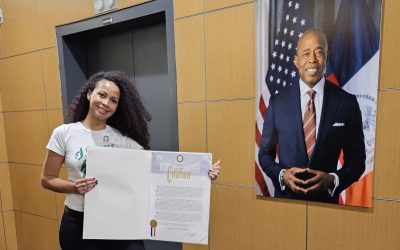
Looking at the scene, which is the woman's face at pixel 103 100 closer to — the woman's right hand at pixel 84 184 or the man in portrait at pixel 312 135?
the woman's right hand at pixel 84 184

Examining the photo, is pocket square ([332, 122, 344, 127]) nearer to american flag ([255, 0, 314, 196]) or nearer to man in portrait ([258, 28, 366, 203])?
man in portrait ([258, 28, 366, 203])

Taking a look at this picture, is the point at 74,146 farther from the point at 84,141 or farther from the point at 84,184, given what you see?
the point at 84,184

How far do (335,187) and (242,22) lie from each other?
1017mm

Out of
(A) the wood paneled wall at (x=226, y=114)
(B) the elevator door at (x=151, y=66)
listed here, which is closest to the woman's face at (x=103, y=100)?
(A) the wood paneled wall at (x=226, y=114)

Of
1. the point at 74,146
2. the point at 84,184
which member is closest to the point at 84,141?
the point at 74,146

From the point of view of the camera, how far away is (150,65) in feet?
6.64

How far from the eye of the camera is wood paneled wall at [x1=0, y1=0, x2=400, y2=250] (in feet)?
4.09

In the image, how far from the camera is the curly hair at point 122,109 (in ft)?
4.33

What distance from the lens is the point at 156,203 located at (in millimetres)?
Result: 1234

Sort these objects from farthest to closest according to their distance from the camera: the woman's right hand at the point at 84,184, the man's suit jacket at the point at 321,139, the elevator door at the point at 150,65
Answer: the elevator door at the point at 150,65, the man's suit jacket at the point at 321,139, the woman's right hand at the point at 84,184

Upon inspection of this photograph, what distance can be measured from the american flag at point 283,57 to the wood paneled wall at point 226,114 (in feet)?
0.21

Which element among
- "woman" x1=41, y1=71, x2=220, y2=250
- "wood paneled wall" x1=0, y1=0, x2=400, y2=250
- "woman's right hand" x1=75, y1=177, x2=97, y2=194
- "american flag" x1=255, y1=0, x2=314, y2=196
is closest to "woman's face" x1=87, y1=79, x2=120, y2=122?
"woman" x1=41, y1=71, x2=220, y2=250

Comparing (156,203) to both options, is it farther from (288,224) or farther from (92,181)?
(288,224)

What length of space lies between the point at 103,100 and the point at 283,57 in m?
0.95
